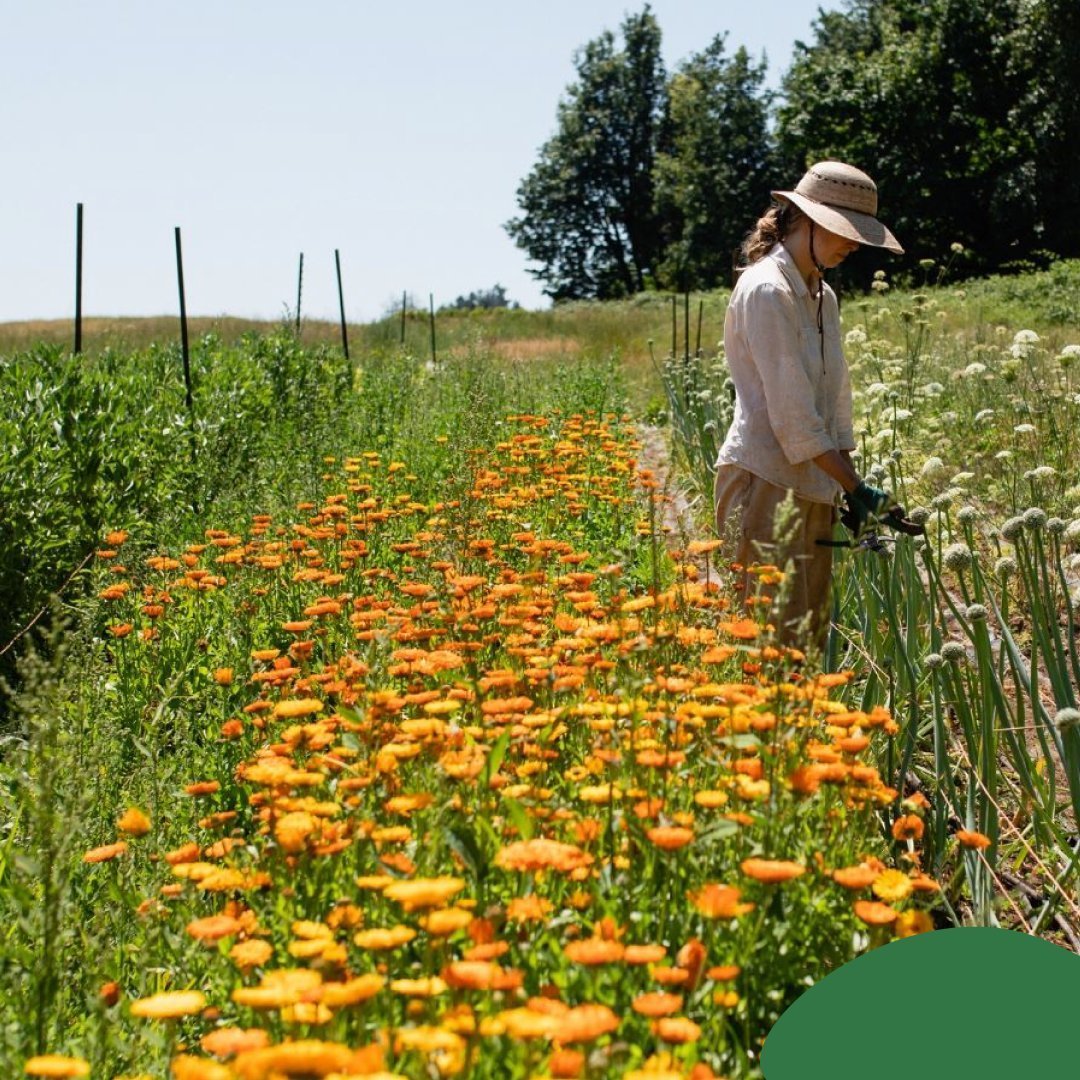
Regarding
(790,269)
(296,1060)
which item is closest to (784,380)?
(790,269)

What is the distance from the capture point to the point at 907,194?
123ft

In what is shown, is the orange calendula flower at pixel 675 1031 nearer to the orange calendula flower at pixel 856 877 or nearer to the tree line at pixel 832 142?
the orange calendula flower at pixel 856 877

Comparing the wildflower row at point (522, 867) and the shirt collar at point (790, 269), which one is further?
the shirt collar at point (790, 269)

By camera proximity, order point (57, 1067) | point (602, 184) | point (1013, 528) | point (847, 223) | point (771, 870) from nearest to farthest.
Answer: point (57, 1067) → point (771, 870) → point (1013, 528) → point (847, 223) → point (602, 184)

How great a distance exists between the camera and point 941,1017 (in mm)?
Answer: 1609

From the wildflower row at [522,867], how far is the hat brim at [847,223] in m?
0.97

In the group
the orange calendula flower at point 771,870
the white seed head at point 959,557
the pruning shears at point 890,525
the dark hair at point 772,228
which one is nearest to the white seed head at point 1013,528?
the white seed head at point 959,557

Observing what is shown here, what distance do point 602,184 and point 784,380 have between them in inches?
2125

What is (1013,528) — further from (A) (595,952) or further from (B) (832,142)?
(B) (832,142)

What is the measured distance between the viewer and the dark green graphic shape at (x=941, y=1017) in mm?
1565

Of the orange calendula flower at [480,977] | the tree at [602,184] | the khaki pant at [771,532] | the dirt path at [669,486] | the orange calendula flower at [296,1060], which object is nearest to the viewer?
the orange calendula flower at [296,1060]

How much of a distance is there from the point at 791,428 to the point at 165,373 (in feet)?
26.0

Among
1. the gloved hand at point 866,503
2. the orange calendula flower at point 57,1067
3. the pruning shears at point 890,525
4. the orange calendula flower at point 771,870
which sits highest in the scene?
the gloved hand at point 866,503

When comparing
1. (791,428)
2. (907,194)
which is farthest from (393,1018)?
(907,194)
